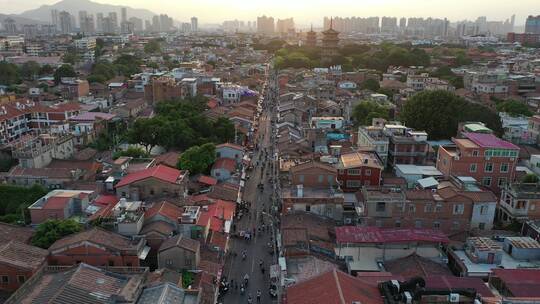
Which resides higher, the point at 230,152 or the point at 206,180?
the point at 230,152

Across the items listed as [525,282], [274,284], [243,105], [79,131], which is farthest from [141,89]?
[525,282]

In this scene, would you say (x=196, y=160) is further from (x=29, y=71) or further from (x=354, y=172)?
(x=29, y=71)

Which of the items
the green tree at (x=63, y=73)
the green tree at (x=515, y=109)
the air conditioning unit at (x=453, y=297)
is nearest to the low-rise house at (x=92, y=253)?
the air conditioning unit at (x=453, y=297)

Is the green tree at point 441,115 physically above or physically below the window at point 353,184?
above

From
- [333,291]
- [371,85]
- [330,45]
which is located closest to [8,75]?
[371,85]

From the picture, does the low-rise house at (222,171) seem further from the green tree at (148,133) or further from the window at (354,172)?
the window at (354,172)

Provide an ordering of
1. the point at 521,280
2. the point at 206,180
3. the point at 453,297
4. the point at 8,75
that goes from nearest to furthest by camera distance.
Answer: the point at 453,297
the point at 521,280
the point at 206,180
the point at 8,75
